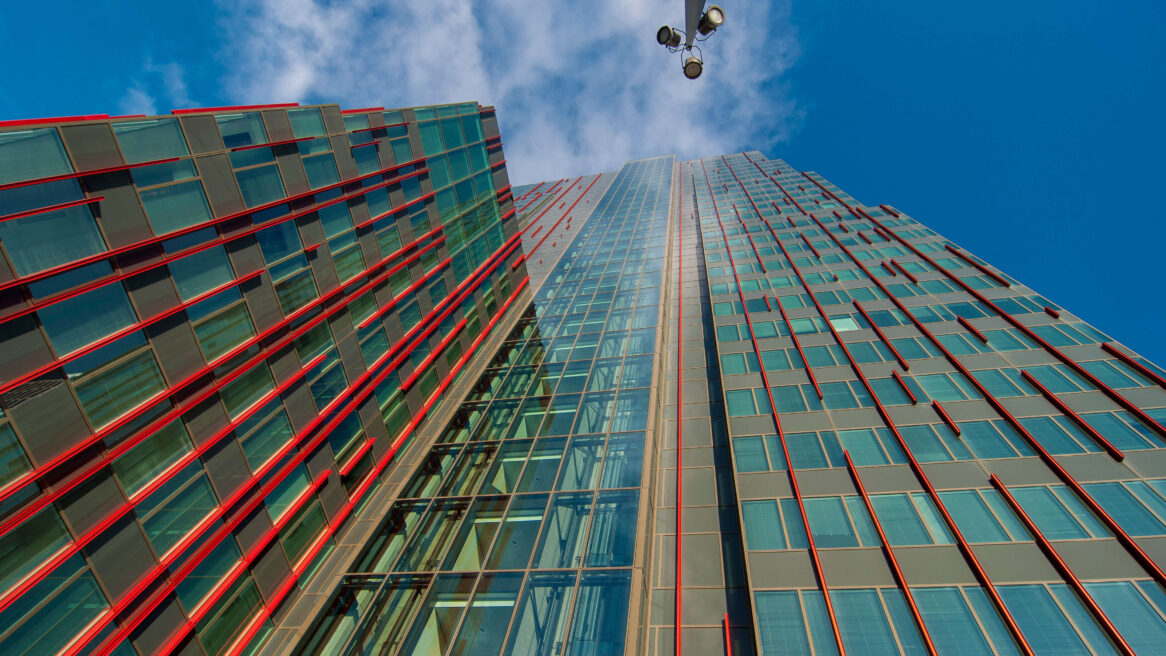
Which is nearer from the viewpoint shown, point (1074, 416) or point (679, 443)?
point (1074, 416)

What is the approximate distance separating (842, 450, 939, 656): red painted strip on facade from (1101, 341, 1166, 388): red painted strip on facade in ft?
42.0

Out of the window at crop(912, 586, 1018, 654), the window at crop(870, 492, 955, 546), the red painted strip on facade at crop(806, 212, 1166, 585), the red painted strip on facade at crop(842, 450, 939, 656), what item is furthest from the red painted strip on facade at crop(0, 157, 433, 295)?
the red painted strip on facade at crop(806, 212, 1166, 585)

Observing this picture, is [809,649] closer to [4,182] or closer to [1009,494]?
[1009,494]

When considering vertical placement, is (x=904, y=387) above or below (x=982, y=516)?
above

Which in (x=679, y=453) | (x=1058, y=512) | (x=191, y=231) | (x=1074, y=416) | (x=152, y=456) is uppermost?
(x=191, y=231)

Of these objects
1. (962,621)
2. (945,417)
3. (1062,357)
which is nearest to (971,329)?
(1062,357)

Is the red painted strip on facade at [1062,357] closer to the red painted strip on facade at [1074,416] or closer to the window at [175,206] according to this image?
the red painted strip on facade at [1074,416]

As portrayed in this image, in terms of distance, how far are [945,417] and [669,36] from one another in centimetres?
1825

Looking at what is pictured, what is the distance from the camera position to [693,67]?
11945 mm

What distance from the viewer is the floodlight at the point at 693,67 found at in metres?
11.8

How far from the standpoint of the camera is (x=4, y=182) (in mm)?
9594

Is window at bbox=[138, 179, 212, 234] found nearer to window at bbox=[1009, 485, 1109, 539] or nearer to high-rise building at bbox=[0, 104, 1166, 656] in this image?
high-rise building at bbox=[0, 104, 1166, 656]

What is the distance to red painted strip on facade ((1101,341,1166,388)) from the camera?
17656mm

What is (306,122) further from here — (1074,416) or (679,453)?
(1074,416)
